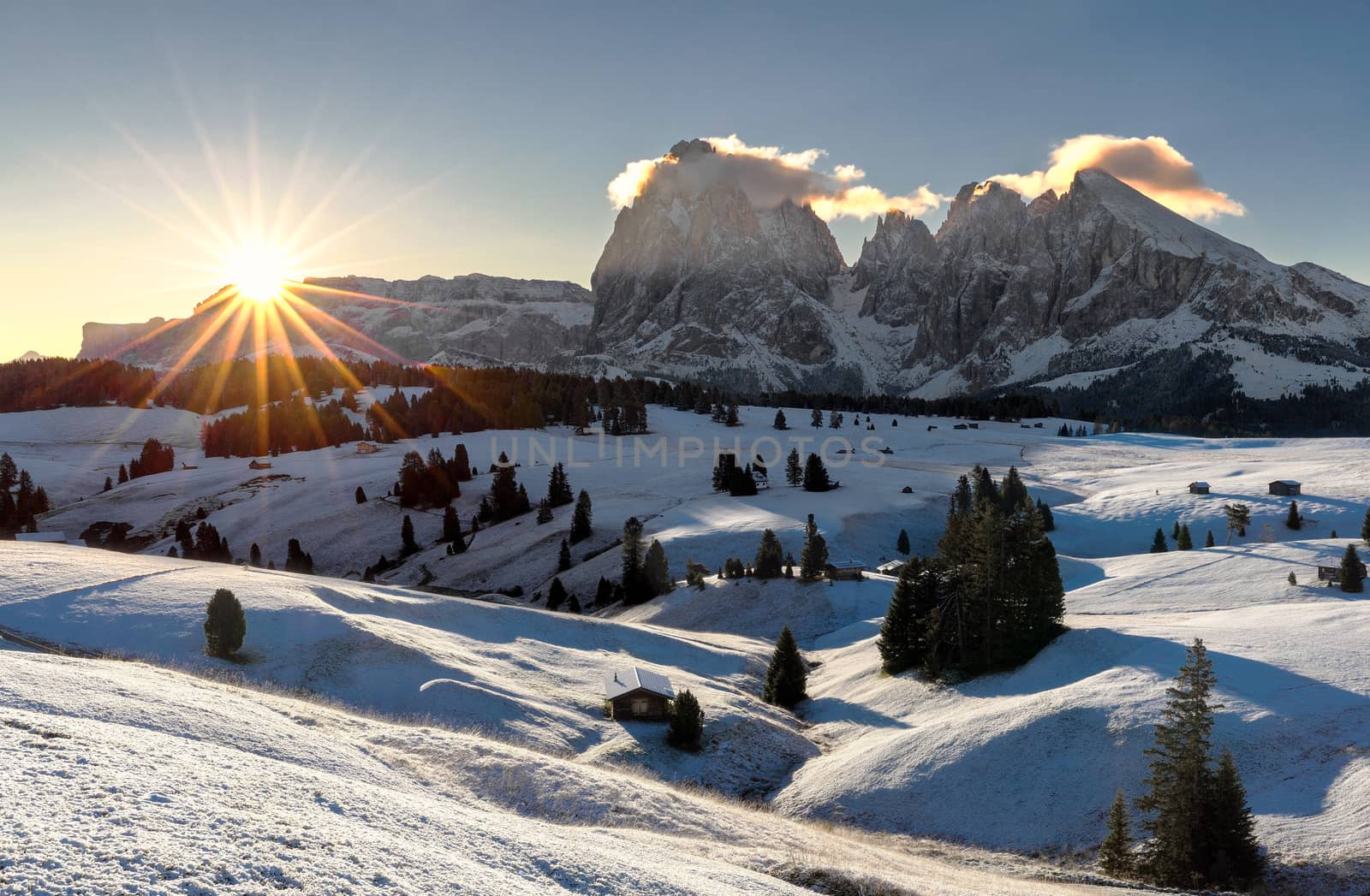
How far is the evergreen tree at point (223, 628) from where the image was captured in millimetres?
40219

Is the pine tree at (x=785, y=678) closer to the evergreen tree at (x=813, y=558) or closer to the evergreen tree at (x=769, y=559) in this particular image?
the evergreen tree at (x=813, y=558)

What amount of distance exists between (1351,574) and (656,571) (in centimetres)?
5508

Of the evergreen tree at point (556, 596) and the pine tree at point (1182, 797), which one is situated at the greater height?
Result: the pine tree at point (1182, 797)

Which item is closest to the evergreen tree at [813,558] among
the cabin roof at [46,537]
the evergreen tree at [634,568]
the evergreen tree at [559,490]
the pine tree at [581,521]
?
the evergreen tree at [634,568]

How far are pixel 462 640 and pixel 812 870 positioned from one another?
108 feet

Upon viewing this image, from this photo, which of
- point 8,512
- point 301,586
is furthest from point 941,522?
point 8,512

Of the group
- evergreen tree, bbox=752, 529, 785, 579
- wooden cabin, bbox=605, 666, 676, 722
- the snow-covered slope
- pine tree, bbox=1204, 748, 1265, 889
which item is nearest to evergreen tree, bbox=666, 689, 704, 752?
wooden cabin, bbox=605, 666, 676, 722

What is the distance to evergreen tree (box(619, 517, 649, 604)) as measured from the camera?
7900cm

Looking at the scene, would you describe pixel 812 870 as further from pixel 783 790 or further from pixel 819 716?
pixel 819 716

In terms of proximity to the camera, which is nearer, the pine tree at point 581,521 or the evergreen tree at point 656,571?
the evergreen tree at point 656,571

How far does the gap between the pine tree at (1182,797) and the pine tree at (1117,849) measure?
588 mm

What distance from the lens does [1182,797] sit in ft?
90.9

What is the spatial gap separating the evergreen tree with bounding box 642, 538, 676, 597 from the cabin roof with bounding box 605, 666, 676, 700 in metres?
32.2

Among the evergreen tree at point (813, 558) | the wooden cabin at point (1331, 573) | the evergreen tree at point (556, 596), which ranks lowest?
the evergreen tree at point (556, 596)
